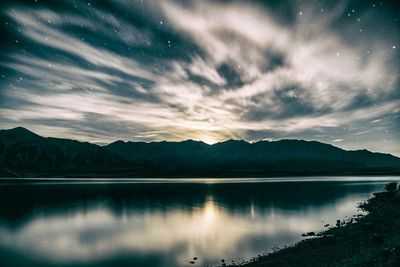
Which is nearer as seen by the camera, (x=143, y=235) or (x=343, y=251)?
(x=343, y=251)

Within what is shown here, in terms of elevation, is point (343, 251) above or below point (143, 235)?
above

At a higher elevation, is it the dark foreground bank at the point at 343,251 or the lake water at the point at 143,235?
the dark foreground bank at the point at 343,251

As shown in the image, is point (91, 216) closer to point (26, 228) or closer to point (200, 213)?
point (26, 228)

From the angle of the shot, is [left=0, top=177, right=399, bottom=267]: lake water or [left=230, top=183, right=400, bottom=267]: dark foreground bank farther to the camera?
[left=0, top=177, right=399, bottom=267]: lake water

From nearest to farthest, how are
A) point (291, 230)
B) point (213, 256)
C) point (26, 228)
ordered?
point (213, 256)
point (291, 230)
point (26, 228)

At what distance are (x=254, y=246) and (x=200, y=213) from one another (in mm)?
30034

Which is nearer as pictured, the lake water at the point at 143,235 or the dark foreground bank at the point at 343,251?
the dark foreground bank at the point at 343,251

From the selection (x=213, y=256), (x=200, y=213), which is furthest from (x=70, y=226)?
(x=213, y=256)

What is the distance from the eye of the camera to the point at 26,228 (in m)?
47.1

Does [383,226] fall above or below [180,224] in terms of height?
above

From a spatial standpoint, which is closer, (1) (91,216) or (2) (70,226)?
(2) (70,226)

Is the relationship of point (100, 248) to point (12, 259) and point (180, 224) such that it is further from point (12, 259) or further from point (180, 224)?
point (180, 224)

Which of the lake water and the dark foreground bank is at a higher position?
the dark foreground bank

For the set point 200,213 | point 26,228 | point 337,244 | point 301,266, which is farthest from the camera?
point 200,213
